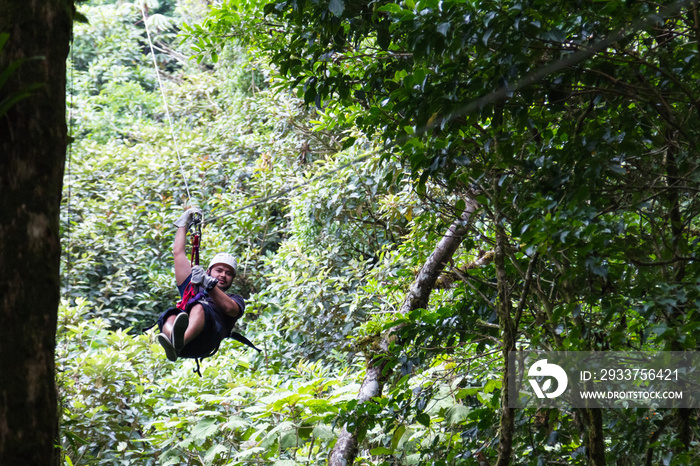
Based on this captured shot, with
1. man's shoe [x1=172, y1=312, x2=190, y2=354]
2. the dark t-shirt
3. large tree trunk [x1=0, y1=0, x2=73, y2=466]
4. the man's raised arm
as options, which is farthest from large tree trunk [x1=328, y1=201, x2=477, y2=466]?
large tree trunk [x1=0, y1=0, x2=73, y2=466]

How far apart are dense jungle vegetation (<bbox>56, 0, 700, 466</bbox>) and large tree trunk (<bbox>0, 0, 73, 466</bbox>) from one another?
225 mm

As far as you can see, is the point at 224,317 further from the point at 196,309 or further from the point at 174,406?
the point at 174,406

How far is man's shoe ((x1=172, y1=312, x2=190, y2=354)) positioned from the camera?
3078 mm

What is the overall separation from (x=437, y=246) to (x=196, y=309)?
4.18ft

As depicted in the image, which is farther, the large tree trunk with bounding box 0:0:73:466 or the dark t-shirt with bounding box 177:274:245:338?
the dark t-shirt with bounding box 177:274:245:338

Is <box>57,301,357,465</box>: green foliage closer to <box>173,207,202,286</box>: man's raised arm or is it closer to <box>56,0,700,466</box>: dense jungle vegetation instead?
<box>56,0,700,466</box>: dense jungle vegetation

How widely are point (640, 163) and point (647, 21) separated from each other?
1.94ft

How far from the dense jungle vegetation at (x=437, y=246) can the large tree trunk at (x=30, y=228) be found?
22 cm

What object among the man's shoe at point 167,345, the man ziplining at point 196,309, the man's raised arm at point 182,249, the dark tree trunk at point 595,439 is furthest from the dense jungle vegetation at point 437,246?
the man's shoe at point 167,345

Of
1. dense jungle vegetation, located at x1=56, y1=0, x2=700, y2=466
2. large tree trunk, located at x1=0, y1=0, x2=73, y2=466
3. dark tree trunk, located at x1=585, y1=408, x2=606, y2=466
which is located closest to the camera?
large tree trunk, located at x1=0, y1=0, x2=73, y2=466

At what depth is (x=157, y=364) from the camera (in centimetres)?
519

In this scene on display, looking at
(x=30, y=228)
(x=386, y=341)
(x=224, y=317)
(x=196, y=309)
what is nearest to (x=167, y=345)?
(x=196, y=309)

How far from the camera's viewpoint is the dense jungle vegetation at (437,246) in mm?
1812

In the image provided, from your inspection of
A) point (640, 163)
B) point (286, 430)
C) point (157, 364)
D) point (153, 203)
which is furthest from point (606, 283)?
point (153, 203)
